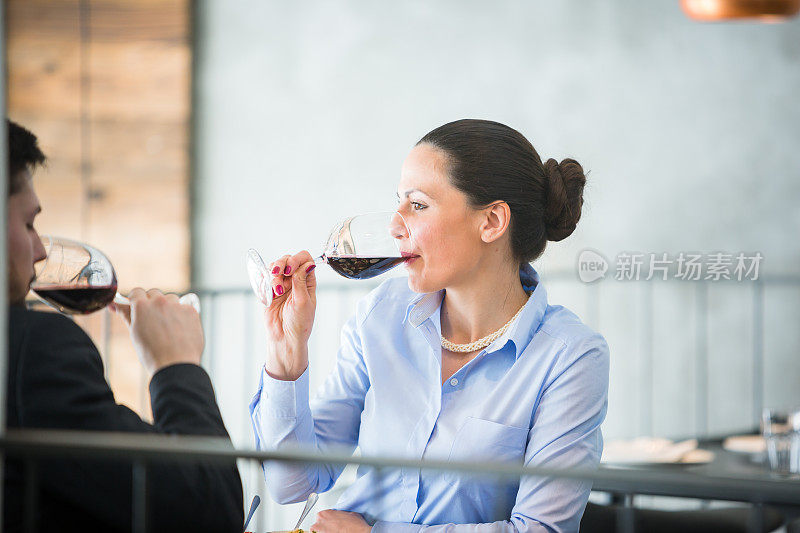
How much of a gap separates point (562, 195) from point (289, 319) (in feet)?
1.74

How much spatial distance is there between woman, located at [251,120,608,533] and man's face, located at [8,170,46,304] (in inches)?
18.1

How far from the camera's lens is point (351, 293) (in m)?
3.85

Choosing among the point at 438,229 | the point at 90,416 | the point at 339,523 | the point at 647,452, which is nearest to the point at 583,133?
the point at 647,452

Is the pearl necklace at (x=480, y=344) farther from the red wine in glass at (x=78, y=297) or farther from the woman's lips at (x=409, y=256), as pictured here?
the red wine in glass at (x=78, y=297)

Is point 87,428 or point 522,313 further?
point 522,313

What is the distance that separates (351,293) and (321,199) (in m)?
0.43

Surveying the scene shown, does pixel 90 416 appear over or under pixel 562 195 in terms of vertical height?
under

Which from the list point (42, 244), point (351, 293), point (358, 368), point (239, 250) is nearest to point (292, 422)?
point (358, 368)

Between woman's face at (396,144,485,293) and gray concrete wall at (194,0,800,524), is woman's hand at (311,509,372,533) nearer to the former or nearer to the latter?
woman's face at (396,144,485,293)

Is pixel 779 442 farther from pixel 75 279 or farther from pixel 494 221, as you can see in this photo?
pixel 75 279

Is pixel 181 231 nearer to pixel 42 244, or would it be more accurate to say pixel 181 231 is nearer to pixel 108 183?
pixel 108 183

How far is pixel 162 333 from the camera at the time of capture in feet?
4.02

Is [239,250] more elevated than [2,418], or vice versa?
[239,250]

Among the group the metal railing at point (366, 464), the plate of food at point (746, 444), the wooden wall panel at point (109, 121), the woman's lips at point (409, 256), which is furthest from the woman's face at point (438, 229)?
the wooden wall panel at point (109, 121)
